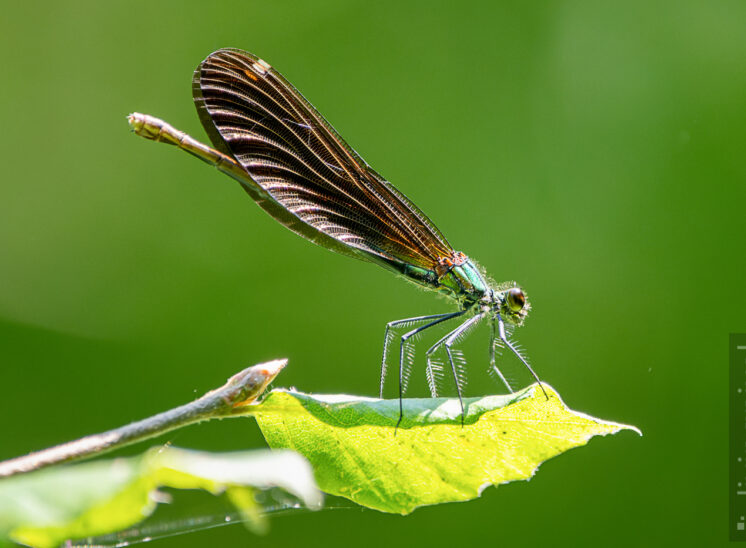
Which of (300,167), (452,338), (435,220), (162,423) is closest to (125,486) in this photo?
(162,423)

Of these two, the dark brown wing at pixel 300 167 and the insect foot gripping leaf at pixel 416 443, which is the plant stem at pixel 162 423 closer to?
the insect foot gripping leaf at pixel 416 443

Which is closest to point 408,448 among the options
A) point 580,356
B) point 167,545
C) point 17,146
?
point 167,545

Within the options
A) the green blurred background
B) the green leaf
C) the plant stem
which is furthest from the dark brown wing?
the green blurred background

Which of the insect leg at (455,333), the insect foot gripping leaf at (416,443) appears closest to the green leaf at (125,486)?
the insect foot gripping leaf at (416,443)

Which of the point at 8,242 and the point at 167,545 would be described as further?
the point at 8,242

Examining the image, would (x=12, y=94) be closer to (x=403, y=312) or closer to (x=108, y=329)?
(x=108, y=329)

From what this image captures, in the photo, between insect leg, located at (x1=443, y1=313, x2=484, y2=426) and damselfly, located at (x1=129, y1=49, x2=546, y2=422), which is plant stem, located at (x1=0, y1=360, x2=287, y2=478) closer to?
damselfly, located at (x1=129, y1=49, x2=546, y2=422)
